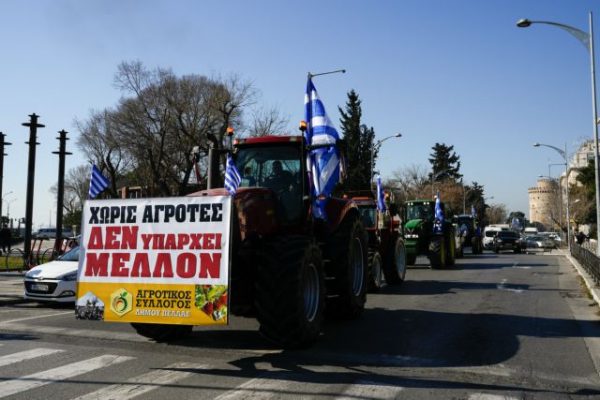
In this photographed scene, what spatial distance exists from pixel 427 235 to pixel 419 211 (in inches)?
52.7

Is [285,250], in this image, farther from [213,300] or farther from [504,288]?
[504,288]

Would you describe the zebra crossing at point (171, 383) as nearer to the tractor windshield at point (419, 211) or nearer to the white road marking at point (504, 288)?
the white road marking at point (504, 288)

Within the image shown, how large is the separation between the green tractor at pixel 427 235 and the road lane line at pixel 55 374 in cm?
1678

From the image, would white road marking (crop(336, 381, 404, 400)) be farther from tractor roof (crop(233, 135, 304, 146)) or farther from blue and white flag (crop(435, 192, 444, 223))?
blue and white flag (crop(435, 192, 444, 223))

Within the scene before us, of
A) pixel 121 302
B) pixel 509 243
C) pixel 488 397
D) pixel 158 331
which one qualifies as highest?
pixel 509 243

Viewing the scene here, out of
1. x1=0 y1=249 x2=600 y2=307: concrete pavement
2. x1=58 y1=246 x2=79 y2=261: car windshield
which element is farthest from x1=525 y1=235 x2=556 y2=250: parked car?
x1=58 y1=246 x2=79 y2=261: car windshield

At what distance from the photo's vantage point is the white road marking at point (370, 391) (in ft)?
18.5

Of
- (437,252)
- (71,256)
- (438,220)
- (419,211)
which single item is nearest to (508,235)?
(419,211)

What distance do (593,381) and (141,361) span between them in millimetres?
5306

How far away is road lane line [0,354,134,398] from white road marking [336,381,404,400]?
10.1 ft

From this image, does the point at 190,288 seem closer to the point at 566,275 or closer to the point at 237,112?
the point at 566,275

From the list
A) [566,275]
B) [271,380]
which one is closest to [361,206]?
[566,275]

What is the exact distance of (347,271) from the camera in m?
9.81

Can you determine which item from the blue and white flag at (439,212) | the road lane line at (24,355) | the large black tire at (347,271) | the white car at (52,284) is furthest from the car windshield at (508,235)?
the road lane line at (24,355)
